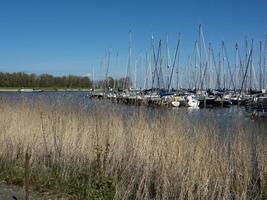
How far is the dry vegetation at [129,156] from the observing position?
754cm

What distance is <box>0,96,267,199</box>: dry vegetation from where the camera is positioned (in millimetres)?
7539

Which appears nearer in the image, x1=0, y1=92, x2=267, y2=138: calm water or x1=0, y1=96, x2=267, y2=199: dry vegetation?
x1=0, y1=96, x2=267, y2=199: dry vegetation

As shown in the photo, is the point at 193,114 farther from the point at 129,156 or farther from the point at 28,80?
the point at 28,80

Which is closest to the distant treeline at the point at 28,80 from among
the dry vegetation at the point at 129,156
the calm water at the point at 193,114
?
the calm water at the point at 193,114

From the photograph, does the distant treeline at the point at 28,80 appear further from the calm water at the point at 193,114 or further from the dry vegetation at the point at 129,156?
the dry vegetation at the point at 129,156

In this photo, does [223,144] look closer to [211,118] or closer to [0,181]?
[211,118]

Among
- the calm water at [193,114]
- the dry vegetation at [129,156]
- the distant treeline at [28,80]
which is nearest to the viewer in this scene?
the dry vegetation at [129,156]

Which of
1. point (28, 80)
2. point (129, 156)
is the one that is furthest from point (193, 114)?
point (28, 80)

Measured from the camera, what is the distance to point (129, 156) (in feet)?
31.9

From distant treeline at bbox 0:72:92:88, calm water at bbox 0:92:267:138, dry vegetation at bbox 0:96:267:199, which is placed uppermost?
distant treeline at bbox 0:72:92:88

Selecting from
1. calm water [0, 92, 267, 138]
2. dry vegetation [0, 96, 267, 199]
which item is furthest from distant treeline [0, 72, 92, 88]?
dry vegetation [0, 96, 267, 199]

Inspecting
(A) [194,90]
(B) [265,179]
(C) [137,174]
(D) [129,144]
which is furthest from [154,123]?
(A) [194,90]

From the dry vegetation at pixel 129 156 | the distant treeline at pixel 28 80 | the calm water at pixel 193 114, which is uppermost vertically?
the distant treeline at pixel 28 80

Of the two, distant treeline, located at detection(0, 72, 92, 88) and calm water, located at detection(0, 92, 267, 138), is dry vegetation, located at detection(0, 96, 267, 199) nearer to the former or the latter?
calm water, located at detection(0, 92, 267, 138)
